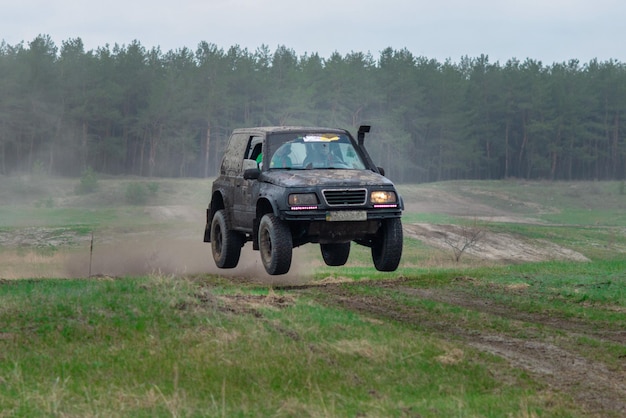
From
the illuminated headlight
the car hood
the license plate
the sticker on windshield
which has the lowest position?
the license plate

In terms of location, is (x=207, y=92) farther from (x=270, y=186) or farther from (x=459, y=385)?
(x=459, y=385)

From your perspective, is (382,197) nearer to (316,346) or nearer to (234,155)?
(234,155)

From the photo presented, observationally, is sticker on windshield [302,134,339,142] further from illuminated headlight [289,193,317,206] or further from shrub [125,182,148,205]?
shrub [125,182,148,205]

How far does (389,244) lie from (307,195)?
184 centimetres

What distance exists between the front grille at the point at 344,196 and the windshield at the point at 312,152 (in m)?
1.17

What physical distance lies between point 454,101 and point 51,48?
144 feet

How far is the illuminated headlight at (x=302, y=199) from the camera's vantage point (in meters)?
16.5

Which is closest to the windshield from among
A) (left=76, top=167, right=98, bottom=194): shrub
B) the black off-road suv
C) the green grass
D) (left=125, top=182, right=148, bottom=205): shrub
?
the black off-road suv

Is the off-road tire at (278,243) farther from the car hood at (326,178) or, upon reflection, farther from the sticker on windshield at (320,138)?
the sticker on windshield at (320,138)

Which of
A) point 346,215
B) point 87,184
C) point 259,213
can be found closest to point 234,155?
point 259,213

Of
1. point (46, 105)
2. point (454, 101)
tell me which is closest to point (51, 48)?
point (46, 105)

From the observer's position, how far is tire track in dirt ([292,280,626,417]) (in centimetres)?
1068

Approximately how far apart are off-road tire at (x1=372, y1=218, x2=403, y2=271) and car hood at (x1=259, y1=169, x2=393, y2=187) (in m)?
0.79

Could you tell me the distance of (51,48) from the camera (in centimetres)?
10450
